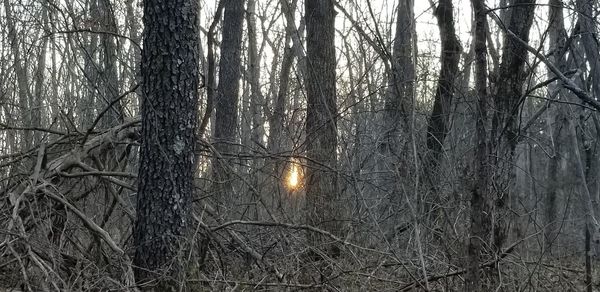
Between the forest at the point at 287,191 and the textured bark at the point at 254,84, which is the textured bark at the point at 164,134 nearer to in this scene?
the forest at the point at 287,191

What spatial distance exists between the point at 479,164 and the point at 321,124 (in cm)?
252

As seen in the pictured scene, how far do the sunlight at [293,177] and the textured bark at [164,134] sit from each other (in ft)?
6.63

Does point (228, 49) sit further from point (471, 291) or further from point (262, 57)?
point (262, 57)

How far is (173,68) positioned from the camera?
4246mm

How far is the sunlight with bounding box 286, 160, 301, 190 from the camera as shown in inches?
244

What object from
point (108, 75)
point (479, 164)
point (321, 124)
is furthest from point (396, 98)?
point (108, 75)

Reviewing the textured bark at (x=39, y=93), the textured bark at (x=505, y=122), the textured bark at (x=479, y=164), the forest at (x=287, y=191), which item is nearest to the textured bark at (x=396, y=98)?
the forest at (x=287, y=191)

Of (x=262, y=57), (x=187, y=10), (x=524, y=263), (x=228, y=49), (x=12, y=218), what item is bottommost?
(x=524, y=263)

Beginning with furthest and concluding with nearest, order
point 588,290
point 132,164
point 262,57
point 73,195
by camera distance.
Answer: point 262,57 < point 132,164 < point 588,290 < point 73,195

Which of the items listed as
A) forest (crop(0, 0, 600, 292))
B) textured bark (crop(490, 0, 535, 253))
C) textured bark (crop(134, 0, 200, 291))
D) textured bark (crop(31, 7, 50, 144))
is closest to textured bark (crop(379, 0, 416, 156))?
forest (crop(0, 0, 600, 292))

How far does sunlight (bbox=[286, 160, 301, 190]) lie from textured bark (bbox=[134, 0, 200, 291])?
79.6 inches

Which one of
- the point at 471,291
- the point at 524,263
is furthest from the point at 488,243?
the point at 471,291

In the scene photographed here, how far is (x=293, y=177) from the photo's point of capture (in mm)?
6289

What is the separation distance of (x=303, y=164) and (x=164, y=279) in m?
2.23
